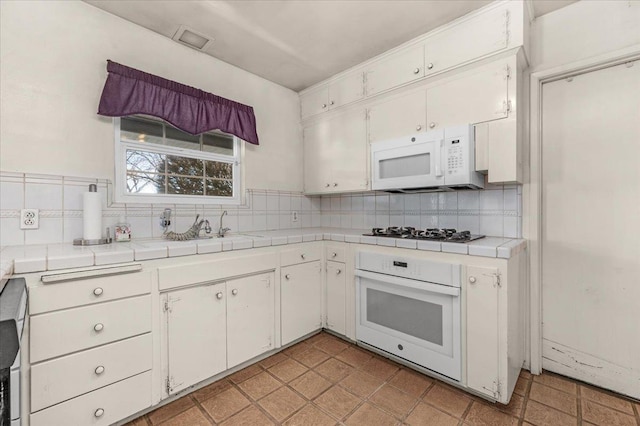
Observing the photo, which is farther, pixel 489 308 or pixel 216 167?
pixel 216 167

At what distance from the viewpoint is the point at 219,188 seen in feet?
8.71

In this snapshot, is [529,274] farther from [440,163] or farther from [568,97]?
[568,97]

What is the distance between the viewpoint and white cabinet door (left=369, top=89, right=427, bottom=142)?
2.29 metres

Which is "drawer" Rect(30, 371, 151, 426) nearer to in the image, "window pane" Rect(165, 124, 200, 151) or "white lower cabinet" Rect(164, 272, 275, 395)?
"white lower cabinet" Rect(164, 272, 275, 395)

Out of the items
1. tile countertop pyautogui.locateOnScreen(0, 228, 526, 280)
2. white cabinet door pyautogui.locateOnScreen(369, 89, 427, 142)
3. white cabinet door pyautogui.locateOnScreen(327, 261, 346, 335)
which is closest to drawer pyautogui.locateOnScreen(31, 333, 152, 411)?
tile countertop pyautogui.locateOnScreen(0, 228, 526, 280)

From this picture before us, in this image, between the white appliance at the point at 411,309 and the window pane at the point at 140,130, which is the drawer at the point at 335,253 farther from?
the window pane at the point at 140,130

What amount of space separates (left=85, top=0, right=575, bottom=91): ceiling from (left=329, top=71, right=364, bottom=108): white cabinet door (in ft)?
0.51

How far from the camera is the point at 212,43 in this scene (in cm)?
234

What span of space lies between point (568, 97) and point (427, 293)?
1.66 m

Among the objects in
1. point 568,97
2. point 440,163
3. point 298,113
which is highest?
point 298,113

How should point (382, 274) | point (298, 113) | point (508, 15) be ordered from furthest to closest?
1. point (298, 113)
2. point (382, 274)
3. point (508, 15)

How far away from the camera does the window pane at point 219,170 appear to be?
2596mm

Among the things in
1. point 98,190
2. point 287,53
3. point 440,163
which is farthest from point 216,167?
point 440,163

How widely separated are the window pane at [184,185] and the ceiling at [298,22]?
43.0 inches
